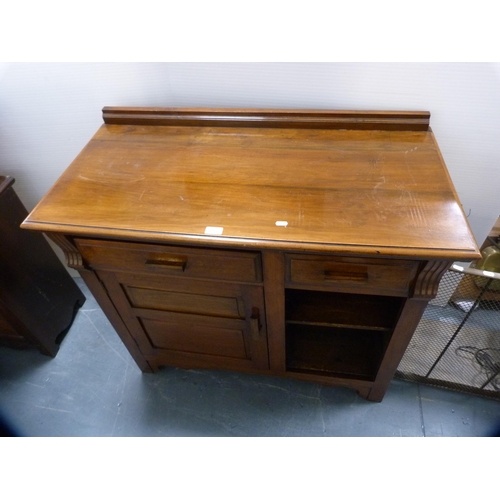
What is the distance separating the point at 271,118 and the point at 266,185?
24cm

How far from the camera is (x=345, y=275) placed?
698 mm

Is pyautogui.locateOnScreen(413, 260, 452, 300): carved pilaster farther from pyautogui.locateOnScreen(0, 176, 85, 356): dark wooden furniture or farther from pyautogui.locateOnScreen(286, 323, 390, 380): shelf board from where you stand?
pyautogui.locateOnScreen(0, 176, 85, 356): dark wooden furniture

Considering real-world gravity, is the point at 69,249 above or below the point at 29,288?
above

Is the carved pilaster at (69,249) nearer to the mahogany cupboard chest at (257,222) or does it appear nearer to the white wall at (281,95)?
the mahogany cupboard chest at (257,222)

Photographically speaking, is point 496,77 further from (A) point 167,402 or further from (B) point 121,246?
(A) point 167,402

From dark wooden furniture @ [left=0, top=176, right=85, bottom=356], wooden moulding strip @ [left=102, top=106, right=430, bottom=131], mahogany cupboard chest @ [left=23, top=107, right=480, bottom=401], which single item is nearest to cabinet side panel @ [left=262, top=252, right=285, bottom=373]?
mahogany cupboard chest @ [left=23, top=107, right=480, bottom=401]

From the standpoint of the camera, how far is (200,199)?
719 millimetres

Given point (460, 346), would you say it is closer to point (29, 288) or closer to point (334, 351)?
point (334, 351)

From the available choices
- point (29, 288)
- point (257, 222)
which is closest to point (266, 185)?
point (257, 222)

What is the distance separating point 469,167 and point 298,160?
53cm

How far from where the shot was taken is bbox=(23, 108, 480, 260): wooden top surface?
0.63 m

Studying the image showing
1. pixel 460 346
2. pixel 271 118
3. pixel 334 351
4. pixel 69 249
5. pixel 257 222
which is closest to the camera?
pixel 257 222

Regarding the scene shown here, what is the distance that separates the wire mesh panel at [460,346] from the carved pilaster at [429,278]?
46 centimetres

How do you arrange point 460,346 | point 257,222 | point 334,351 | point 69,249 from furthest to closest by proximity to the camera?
point 460,346 → point 334,351 → point 69,249 → point 257,222
